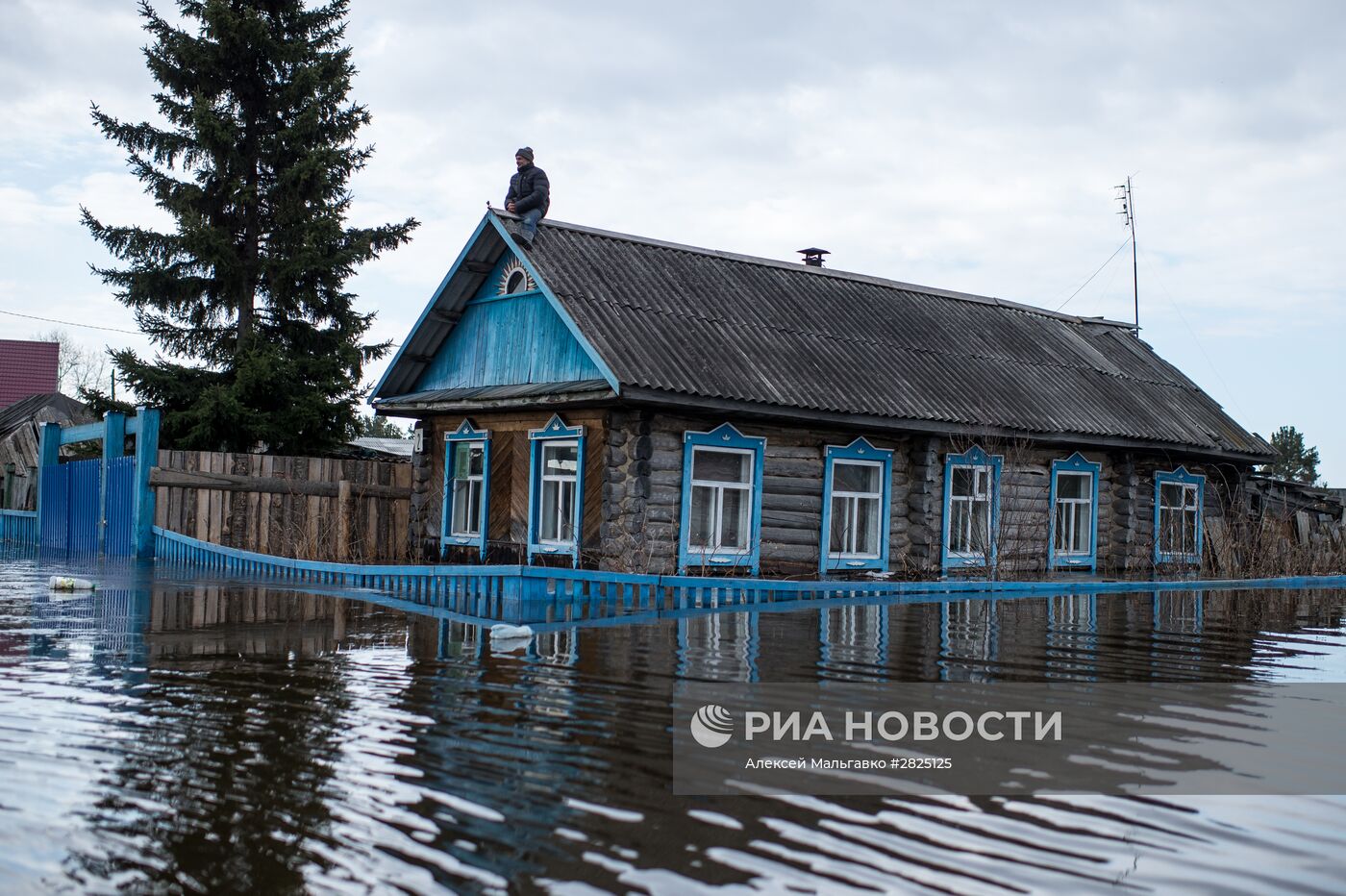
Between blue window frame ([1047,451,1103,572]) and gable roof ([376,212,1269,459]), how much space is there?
2.97 feet

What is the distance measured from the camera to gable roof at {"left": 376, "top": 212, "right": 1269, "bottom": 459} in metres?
18.2

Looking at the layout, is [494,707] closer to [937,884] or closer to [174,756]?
[174,756]

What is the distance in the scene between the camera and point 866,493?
19984 mm

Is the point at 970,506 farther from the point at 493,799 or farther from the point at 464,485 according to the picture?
the point at 493,799

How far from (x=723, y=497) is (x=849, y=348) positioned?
4.03 metres

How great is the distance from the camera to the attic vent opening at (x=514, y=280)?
20.5 metres

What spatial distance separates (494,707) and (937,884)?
3819mm

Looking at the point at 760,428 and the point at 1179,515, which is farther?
the point at 1179,515

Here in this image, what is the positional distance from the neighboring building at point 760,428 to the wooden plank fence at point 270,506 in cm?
105

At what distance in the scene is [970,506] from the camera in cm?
2089

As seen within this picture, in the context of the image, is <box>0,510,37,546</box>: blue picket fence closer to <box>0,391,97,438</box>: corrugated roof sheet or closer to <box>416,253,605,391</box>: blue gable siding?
<box>0,391,97,438</box>: corrugated roof sheet

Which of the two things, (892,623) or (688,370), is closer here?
→ (892,623)

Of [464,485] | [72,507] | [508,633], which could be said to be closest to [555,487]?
[464,485]

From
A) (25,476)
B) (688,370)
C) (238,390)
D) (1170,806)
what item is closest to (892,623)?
(688,370)
